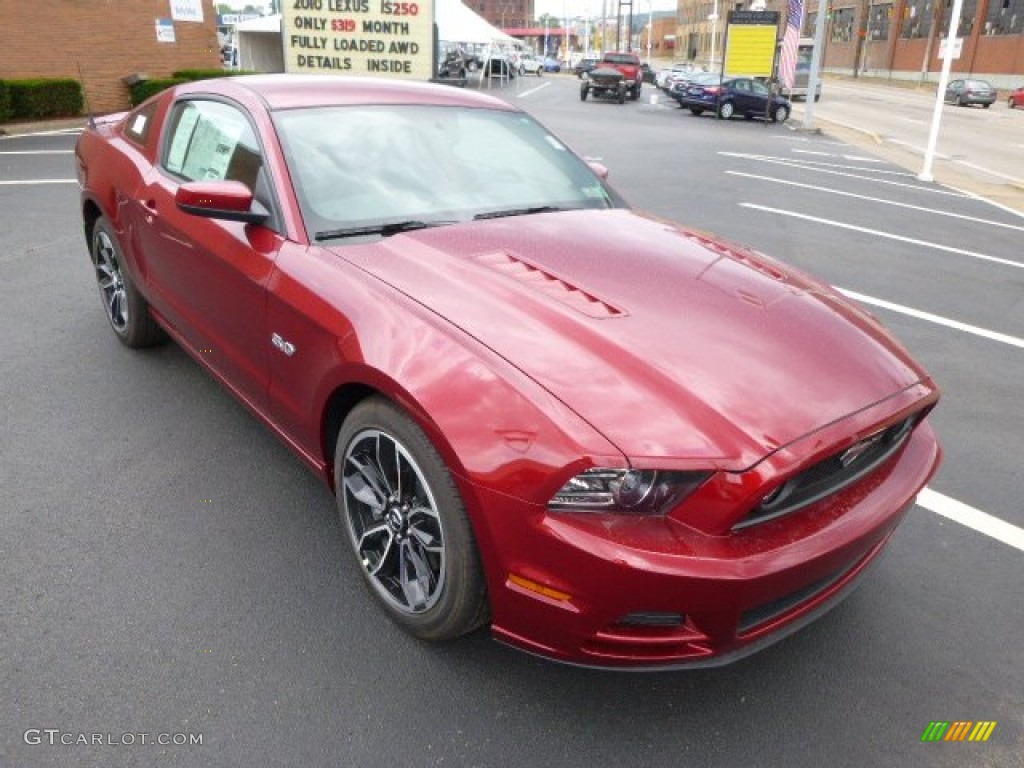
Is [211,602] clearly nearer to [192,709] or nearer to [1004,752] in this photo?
[192,709]

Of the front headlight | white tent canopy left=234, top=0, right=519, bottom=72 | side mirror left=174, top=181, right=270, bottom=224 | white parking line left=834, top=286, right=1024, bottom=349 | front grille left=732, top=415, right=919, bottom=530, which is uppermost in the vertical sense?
white tent canopy left=234, top=0, right=519, bottom=72

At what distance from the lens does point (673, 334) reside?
2367mm

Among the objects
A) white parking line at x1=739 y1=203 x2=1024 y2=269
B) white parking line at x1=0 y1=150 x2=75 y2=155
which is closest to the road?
white parking line at x1=739 y1=203 x2=1024 y2=269

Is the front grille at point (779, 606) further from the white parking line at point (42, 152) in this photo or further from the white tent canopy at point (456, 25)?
the white tent canopy at point (456, 25)

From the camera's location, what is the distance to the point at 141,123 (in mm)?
4406

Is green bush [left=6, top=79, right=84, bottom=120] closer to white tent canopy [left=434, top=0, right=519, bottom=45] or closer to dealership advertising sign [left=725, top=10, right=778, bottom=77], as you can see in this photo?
white tent canopy [left=434, top=0, right=519, bottom=45]

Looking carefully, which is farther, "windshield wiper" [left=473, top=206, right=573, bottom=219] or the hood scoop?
"windshield wiper" [left=473, top=206, right=573, bottom=219]

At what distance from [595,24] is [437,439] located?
15825cm

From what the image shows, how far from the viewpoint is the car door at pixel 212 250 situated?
302 centimetres

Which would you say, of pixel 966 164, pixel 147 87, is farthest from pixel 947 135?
pixel 147 87

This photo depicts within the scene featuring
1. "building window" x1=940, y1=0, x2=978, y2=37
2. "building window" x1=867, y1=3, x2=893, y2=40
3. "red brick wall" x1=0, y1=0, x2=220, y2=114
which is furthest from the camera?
"building window" x1=867, y1=3, x2=893, y2=40

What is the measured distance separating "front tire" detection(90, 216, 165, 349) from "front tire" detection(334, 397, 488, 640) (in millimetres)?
2358

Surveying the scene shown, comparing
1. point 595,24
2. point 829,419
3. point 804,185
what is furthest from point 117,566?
point 595,24

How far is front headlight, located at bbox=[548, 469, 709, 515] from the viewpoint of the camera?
6.48ft
